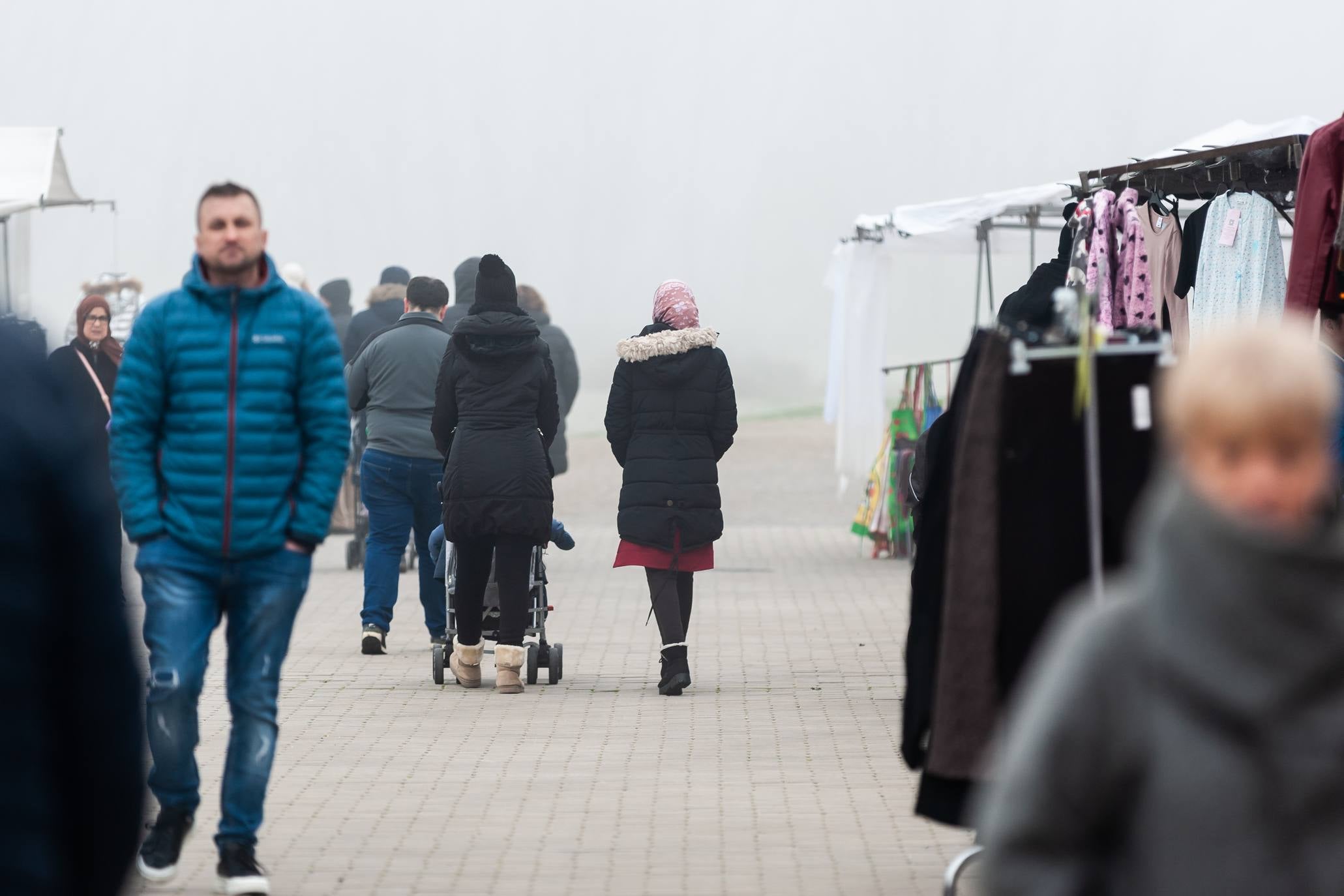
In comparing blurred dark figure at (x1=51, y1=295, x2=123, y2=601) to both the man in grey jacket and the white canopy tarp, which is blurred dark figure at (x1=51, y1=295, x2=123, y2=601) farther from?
the white canopy tarp

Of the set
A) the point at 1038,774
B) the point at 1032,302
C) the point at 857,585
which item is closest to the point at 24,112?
the point at 857,585

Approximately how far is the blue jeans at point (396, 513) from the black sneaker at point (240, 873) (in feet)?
16.5

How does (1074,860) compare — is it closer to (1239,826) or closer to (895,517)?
(1239,826)

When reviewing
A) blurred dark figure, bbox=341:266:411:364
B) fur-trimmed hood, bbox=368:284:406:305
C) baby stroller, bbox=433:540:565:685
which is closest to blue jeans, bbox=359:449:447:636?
baby stroller, bbox=433:540:565:685

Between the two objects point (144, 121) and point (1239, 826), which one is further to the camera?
point (144, 121)

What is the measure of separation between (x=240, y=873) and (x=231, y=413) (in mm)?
1107

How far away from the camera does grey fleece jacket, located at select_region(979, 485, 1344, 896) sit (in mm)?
2104

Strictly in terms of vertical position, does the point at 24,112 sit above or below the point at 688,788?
above

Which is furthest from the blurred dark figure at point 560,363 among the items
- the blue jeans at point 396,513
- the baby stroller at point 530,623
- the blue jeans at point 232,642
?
the blue jeans at point 232,642

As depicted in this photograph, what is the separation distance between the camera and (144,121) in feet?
97.6

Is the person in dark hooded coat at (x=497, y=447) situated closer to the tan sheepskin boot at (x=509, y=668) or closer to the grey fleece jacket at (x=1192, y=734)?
the tan sheepskin boot at (x=509, y=668)

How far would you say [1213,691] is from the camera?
2.12 m

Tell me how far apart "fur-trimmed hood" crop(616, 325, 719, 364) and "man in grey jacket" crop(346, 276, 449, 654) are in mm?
1471

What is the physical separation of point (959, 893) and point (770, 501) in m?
16.6
